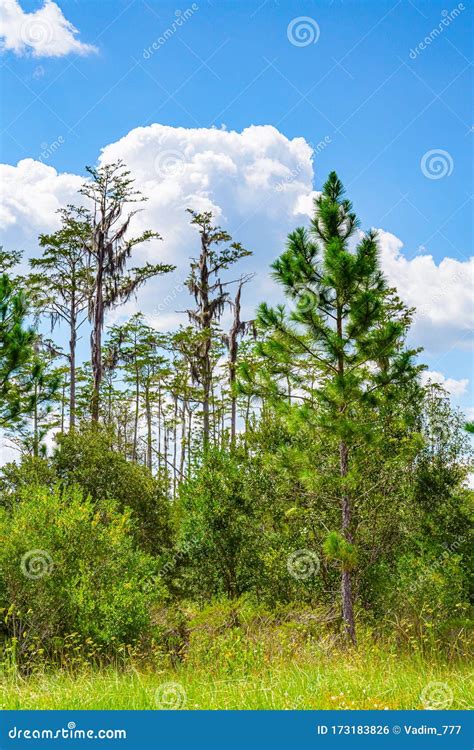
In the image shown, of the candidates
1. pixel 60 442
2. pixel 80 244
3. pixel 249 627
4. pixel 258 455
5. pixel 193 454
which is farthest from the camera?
pixel 80 244

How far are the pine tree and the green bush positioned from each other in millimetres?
3979

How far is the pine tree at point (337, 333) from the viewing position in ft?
40.1

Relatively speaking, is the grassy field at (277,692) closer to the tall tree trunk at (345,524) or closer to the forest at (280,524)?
the forest at (280,524)

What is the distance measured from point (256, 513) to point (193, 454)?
194 centimetres

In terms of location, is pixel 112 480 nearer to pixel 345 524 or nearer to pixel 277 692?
pixel 345 524

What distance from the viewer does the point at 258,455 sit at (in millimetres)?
16688

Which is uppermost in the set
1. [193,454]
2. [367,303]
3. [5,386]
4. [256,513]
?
[367,303]

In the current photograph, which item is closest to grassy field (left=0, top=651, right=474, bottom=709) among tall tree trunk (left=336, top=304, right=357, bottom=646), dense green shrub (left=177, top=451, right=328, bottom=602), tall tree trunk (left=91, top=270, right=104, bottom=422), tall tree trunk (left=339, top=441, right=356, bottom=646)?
tall tree trunk (left=339, top=441, right=356, bottom=646)

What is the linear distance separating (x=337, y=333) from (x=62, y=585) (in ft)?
21.2

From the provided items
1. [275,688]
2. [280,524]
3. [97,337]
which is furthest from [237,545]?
[97,337]

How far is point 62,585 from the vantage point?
1010 cm
